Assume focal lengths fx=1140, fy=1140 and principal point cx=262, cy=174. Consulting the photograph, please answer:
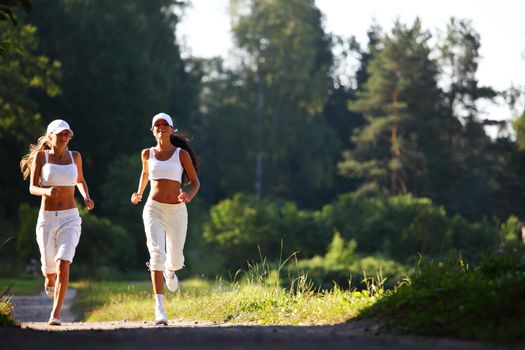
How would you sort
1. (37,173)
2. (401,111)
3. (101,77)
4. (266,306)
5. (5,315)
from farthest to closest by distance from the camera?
(401,111), (101,77), (266,306), (37,173), (5,315)

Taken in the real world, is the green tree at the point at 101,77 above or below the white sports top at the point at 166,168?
above

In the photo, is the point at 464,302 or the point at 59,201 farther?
the point at 59,201

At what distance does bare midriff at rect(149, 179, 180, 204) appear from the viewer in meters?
11.5

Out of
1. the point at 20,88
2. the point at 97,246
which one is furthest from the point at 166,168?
the point at 20,88

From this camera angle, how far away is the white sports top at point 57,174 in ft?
37.9

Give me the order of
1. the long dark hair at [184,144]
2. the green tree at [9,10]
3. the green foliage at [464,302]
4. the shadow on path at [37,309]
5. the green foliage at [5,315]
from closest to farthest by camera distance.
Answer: the green foliage at [464,302] < the green foliage at [5,315] < the green tree at [9,10] < the long dark hair at [184,144] < the shadow on path at [37,309]

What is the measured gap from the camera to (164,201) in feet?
37.8

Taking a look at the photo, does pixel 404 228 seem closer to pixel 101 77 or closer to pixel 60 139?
pixel 101 77

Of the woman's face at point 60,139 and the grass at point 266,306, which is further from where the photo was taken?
the woman's face at point 60,139

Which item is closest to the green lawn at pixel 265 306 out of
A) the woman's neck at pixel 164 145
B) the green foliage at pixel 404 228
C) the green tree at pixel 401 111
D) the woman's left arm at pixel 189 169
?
the woman's left arm at pixel 189 169

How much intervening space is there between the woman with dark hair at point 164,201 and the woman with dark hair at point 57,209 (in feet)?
2.32

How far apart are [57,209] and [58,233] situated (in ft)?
0.80

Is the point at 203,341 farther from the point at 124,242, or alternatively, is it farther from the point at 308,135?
the point at 308,135

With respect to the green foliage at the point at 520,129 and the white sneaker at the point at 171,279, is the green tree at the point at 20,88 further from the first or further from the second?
the white sneaker at the point at 171,279
